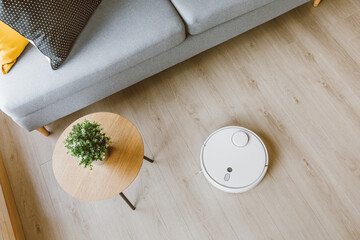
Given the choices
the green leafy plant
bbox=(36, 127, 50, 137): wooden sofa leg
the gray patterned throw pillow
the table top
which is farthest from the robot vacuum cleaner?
bbox=(36, 127, 50, 137): wooden sofa leg

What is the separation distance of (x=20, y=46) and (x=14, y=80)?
0.53 feet

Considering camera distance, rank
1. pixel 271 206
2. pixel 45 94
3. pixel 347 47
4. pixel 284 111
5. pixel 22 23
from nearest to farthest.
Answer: pixel 22 23 < pixel 45 94 < pixel 271 206 < pixel 284 111 < pixel 347 47

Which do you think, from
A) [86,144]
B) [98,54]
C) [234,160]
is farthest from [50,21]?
[234,160]

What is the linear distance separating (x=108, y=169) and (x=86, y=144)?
19 centimetres

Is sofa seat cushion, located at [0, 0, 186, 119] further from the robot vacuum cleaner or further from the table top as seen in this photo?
the robot vacuum cleaner

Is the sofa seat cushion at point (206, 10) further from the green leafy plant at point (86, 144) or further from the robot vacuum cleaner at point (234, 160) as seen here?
the green leafy plant at point (86, 144)

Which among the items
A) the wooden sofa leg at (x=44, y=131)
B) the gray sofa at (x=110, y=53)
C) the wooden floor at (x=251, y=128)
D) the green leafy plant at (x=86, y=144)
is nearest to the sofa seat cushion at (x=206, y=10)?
the gray sofa at (x=110, y=53)

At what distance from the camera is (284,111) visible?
1.60 metres

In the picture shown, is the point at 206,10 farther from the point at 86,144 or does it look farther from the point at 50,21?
the point at 86,144

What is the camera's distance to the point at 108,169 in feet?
3.94

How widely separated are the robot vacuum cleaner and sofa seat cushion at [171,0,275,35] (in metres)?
0.56

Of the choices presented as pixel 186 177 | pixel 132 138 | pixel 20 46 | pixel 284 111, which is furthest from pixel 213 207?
pixel 20 46

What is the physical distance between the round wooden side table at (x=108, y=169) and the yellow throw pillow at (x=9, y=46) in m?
0.43

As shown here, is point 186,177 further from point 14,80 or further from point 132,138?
point 14,80
